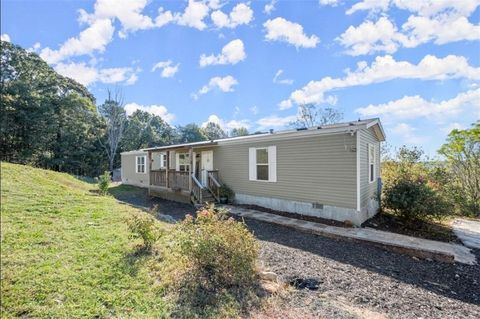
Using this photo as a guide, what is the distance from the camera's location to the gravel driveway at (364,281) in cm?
321

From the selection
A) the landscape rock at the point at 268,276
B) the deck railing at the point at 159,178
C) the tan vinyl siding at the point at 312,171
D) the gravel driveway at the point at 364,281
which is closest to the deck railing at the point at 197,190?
the tan vinyl siding at the point at 312,171

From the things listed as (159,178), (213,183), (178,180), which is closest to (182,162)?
(159,178)

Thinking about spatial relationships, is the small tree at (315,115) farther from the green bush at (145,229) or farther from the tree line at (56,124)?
the green bush at (145,229)

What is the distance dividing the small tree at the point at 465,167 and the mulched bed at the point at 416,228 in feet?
13.9

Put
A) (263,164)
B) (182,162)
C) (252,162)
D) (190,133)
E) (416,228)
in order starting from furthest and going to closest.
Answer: (190,133) < (182,162) < (252,162) < (263,164) < (416,228)

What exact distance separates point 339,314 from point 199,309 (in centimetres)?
170

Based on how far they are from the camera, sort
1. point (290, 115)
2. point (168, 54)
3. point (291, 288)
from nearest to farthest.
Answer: point (291, 288) < point (168, 54) < point (290, 115)

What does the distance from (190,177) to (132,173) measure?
9900 millimetres

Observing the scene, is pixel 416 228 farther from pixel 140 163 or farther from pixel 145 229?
pixel 140 163

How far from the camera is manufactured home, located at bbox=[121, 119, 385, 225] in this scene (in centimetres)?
762

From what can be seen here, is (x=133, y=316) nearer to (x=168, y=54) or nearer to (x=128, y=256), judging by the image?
(x=128, y=256)

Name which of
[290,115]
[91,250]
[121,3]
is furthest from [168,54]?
[290,115]

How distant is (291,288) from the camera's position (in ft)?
11.9

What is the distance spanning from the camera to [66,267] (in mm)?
3387
